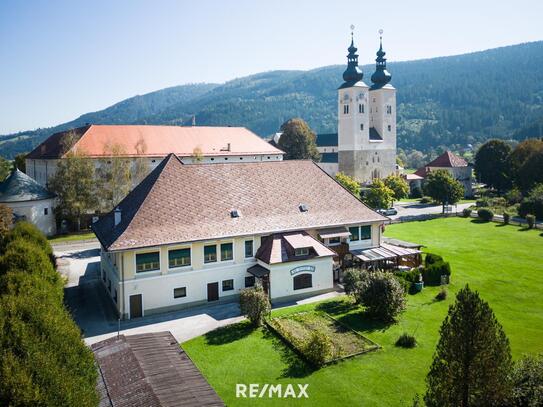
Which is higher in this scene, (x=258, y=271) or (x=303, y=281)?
(x=258, y=271)

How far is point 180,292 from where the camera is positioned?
102 ft

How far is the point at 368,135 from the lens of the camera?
330 feet

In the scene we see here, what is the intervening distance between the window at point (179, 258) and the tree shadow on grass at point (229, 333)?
586 cm

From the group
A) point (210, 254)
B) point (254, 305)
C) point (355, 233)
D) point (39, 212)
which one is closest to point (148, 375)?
point (254, 305)

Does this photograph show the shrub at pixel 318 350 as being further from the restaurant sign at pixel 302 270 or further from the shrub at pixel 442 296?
the shrub at pixel 442 296

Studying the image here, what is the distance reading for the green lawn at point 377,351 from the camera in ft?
65.9

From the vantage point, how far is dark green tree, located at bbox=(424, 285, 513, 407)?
45.9ft

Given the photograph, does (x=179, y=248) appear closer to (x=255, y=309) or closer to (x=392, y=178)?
(x=255, y=309)

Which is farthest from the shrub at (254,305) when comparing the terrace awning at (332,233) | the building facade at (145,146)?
the building facade at (145,146)

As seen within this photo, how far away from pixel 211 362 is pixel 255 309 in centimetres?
488

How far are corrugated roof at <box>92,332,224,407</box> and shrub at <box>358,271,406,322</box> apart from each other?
40.2 ft

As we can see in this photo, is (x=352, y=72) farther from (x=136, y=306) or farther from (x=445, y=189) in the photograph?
(x=136, y=306)

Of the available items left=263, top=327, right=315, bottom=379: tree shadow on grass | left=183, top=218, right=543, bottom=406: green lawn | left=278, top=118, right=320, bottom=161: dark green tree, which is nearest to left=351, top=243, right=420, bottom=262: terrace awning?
left=183, top=218, right=543, bottom=406: green lawn

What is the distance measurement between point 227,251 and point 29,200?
115 feet
